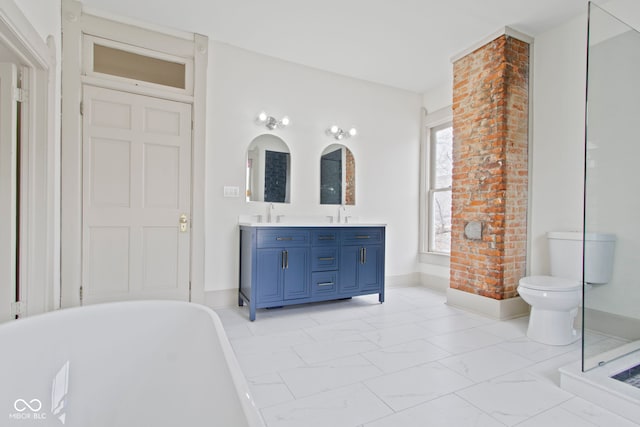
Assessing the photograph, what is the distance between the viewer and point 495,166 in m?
3.10

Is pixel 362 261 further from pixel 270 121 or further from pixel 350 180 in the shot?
pixel 270 121

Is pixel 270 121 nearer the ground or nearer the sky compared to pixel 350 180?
nearer the sky

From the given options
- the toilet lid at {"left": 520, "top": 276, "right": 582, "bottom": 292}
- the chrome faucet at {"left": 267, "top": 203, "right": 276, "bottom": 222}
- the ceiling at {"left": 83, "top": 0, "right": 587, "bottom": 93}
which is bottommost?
the toilet lid at {"left": 520, "top": 276, "right": 582, "bottom": 292}

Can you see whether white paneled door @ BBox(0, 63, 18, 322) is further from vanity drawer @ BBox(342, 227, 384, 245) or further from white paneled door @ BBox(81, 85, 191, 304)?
vanity drawer @ BBox(342, 227, 384, 245)

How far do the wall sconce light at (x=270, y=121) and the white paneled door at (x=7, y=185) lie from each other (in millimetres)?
1940

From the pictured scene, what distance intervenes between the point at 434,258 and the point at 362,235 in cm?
138

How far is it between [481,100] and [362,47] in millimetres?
1328

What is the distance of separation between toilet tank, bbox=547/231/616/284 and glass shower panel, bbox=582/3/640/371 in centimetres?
2

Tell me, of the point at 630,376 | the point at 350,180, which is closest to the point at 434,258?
the point at 350,180

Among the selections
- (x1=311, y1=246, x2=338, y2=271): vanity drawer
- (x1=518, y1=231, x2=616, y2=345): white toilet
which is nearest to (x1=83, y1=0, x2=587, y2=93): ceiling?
(x1=518, y1=231, x2=616, y2=345): white toilet

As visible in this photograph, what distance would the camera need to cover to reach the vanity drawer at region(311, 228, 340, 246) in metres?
3.25

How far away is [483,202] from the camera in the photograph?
3.22 metres

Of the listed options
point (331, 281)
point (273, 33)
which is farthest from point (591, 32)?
point (331, 281)
